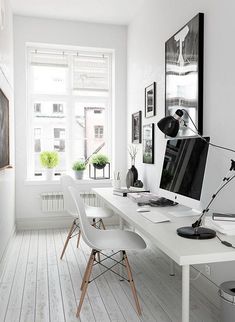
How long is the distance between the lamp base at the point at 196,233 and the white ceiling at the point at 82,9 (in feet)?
10.5

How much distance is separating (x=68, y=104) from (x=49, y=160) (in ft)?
3.11

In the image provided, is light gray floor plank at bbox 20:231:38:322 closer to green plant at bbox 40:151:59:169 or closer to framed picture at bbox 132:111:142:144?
green plant at bbox 40:151:59:169

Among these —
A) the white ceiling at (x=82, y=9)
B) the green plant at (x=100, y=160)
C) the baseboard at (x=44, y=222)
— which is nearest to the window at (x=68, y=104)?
the green plant at (x=100, y=160)

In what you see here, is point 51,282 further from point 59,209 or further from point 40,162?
point 40,162

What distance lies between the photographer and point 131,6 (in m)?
4.08

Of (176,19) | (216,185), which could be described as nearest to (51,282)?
(216,185)

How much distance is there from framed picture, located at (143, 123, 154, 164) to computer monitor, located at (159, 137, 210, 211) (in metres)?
1.09

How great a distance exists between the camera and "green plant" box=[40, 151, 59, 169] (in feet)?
14.9

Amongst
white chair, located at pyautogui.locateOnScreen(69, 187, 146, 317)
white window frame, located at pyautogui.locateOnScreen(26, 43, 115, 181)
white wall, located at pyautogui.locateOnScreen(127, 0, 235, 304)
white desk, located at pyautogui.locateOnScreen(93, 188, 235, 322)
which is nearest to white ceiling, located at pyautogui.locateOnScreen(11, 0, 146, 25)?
white window frame, located at pyautogui.locateOnScreen(26, 43, 115, 181)

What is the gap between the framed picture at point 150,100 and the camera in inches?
140

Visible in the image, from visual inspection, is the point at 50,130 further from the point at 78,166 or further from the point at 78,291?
the point at 78,291

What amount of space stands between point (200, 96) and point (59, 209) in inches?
111

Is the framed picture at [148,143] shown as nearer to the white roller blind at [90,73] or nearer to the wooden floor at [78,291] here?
the wooden floor at [78,291]

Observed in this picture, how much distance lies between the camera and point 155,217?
7.13 feet
